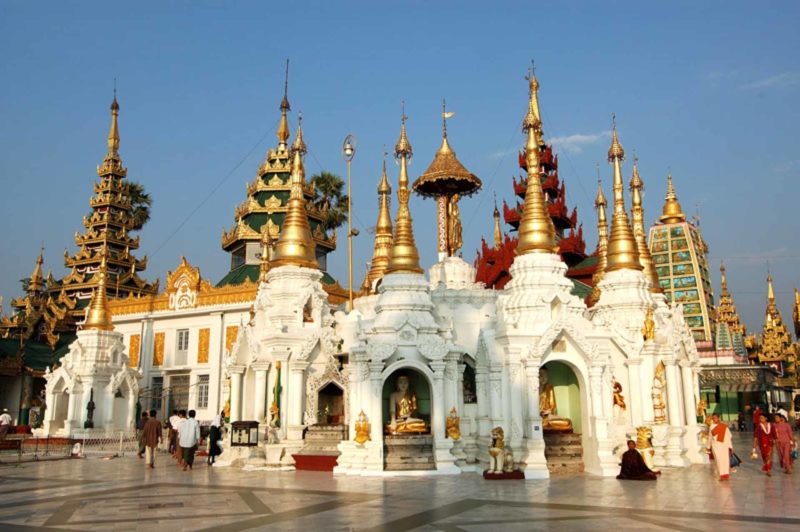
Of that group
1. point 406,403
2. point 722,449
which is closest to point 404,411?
point 406,403

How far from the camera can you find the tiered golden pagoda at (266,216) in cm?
4578

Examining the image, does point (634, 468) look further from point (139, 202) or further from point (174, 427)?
point (139, 202)

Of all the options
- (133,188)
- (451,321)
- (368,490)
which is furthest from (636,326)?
(133,188)

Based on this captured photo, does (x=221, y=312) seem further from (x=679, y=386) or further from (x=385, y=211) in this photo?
(x=679, y=386)

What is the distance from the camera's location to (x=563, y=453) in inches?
676

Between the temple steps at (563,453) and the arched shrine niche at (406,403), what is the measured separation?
3017 mm

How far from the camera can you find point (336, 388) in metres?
21.1

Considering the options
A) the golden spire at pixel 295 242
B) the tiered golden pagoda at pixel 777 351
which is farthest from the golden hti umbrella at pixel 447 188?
the tiered golden pagoda at pixel 777 351

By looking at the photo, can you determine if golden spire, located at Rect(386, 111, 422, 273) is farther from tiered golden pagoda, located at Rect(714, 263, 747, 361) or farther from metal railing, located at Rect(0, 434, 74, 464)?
tiered golden pagoda, located at Rect(714, 263, 747, 361)

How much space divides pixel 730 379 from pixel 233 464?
37.9m

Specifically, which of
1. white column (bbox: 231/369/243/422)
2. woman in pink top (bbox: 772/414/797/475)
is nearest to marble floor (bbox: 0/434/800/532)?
woman in pink top (bbox: 772/414/797/475)

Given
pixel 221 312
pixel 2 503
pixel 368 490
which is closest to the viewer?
pixel 2 503

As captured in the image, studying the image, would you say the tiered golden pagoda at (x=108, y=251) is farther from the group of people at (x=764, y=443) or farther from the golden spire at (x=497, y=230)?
the group of people at (x=764, y=443)

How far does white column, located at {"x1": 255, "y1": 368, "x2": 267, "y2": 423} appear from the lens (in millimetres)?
20391
